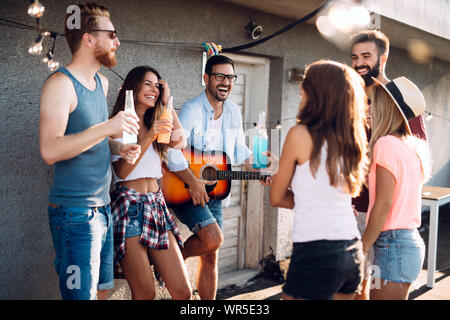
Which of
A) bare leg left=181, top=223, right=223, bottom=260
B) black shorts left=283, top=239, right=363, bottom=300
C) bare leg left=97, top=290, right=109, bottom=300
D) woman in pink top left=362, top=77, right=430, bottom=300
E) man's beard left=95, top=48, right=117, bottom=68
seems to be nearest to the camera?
black shorts left=283, top=239, right=363, bottom=300

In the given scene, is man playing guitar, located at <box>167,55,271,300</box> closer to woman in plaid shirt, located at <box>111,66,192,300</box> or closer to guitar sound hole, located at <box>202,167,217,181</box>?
guitar sound hole, located at <box>202,167,217,181</box>

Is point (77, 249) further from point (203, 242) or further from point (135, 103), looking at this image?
A: point (203, 242)

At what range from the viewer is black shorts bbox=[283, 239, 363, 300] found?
1.95 metres

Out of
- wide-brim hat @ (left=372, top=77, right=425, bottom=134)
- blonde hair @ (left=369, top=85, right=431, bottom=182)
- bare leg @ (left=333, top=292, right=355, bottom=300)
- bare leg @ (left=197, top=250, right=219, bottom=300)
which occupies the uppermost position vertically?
wide-brim hat @ (left=372, top=77, right=425, bottom=134)

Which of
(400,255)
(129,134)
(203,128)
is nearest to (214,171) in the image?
(203,128)

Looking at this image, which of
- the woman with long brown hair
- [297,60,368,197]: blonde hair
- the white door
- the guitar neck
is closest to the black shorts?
the woman with long brown hair

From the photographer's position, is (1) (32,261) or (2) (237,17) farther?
(2) (237,17)

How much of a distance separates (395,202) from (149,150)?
5.27 ft

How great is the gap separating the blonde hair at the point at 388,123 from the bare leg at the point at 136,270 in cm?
155

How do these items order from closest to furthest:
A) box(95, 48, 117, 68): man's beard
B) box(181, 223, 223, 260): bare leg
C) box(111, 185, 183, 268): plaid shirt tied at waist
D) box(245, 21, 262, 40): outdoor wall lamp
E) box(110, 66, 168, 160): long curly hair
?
1. box(95, 48, 117, 68): man's beard
2. box(111, 185, 183, 268): plaid shirt tied at waist
3. box(110, 66, 168, 160): long curly hair
4. box(181, 223, 223, 260): bare leg
5. box(245, 21, 262, 40): outdoor wall lamp

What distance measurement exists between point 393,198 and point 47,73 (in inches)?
97.5

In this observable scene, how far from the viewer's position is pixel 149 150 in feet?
9.72

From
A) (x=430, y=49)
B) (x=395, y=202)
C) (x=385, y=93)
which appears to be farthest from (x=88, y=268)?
(x=430, y=49)
